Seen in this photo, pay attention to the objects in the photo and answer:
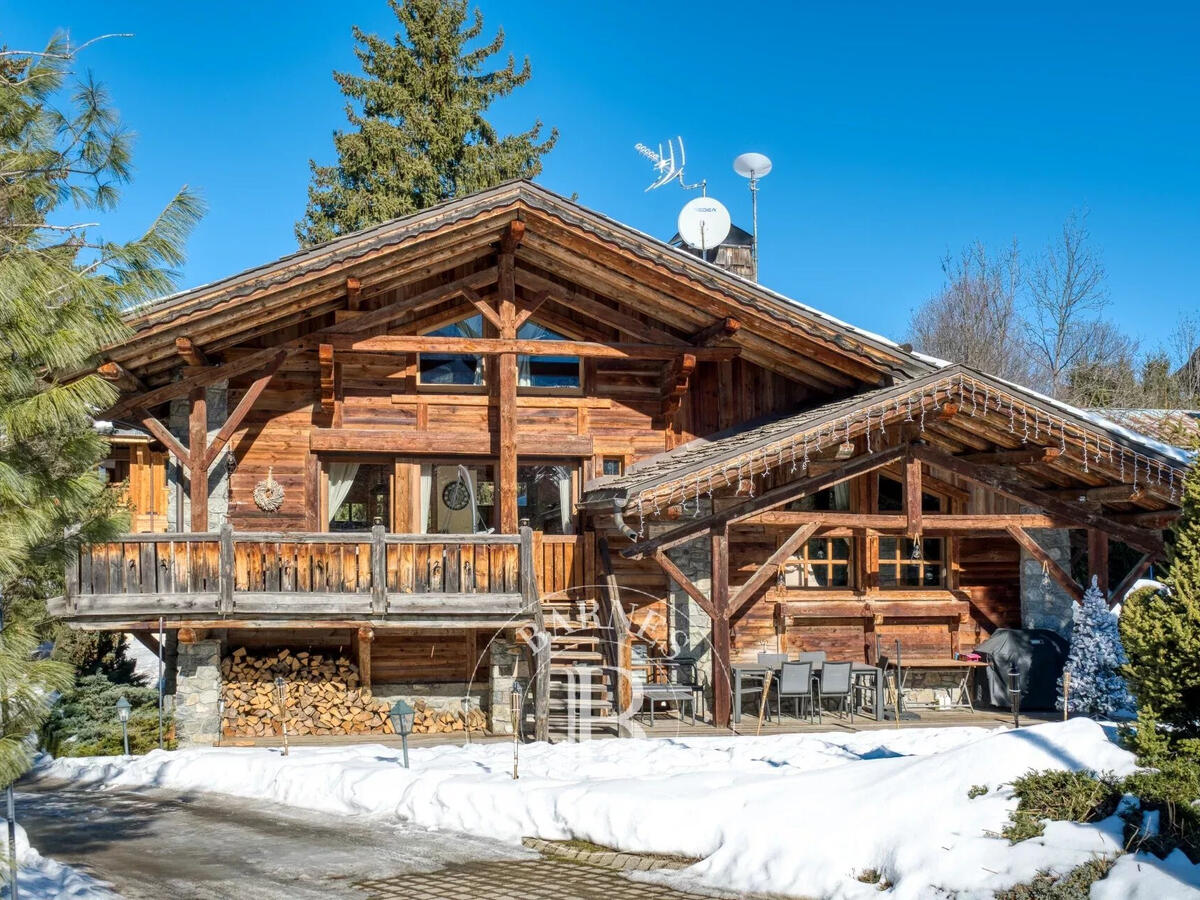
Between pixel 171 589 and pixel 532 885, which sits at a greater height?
pixel 171 589

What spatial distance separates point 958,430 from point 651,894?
10198mm

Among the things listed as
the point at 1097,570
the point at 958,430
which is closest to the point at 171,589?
the point at 958,430

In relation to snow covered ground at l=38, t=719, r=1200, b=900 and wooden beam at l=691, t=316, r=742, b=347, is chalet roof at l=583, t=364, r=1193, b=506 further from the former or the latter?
snow covered ground at l=38, t=719, r=1200, b=900

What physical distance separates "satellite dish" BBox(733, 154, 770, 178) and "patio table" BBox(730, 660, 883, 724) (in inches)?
408

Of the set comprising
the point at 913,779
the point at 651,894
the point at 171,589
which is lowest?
the point at 651,894

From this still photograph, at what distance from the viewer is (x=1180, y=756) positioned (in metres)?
9.04

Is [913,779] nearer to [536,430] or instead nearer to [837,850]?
[837,850]

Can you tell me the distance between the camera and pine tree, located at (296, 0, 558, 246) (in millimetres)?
30938

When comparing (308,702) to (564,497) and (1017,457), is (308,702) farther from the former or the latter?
(1017,457)

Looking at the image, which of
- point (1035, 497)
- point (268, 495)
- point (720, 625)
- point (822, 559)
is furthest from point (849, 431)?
point (268, 495)

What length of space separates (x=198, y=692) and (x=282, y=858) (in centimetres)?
654

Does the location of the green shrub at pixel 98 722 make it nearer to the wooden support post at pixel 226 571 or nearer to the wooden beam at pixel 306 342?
the wooden support post at pixel 226 571

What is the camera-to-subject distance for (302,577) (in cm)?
1572

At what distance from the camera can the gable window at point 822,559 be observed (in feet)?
62.4
